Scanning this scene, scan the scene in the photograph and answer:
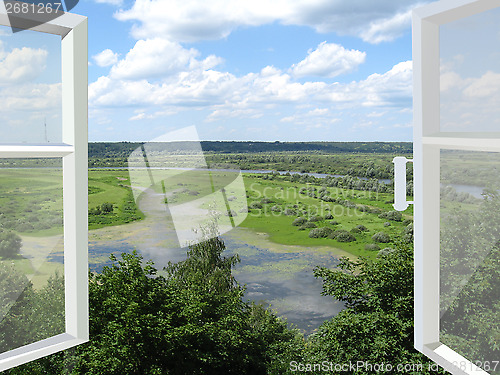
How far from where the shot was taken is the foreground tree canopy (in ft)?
18.4

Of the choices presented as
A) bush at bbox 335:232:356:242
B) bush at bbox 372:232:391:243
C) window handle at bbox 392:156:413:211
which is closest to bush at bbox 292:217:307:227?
bush at bbox 335:232:356:242

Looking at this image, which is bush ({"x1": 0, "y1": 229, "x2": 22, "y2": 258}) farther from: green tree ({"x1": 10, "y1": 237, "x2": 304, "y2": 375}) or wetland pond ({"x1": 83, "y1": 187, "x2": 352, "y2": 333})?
wetland pond ({"x1": 83, "y1": 187, "x2": 352, "y2": 333})

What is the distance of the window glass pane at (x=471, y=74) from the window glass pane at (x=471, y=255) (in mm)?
128

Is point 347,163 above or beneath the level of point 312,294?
above

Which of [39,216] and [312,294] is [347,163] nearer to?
[312,294]

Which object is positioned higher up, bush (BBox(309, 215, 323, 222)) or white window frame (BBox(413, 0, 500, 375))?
white window frame (BBox(413, 0, 500, 375))

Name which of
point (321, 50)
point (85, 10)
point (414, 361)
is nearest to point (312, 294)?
point (414, 361)

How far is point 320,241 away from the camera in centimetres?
1252

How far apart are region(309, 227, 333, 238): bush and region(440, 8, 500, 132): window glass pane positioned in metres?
11.2

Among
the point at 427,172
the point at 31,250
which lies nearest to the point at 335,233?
the point at 427,172

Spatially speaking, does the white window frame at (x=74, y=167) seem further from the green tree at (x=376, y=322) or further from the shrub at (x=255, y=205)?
the shrub at (x=255, y=205)

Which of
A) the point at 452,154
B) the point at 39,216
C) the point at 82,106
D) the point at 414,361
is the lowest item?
the point at 414,361

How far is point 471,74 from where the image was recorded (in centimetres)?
152

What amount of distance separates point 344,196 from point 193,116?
5.20 meters
